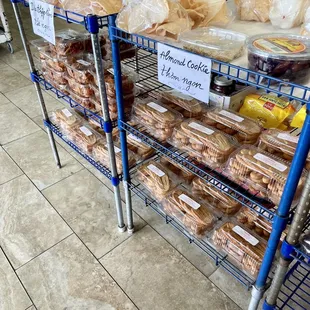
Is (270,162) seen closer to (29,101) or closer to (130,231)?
(130,231)

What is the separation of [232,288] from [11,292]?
3.18 feet

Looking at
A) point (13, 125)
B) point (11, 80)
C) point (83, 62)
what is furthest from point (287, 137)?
point (11, 80)

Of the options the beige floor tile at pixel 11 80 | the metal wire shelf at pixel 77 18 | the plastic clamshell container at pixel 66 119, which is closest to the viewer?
the metal wire shelf at pixel 77 18

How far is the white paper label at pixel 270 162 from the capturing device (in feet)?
3.04

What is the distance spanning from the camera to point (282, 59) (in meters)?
0.71

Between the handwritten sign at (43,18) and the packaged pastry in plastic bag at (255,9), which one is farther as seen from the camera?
the handwritten sign at (43,18)

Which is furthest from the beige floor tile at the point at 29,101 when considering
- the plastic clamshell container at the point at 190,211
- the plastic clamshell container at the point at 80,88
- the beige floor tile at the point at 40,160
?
the plastic clamshell container at the point at 190,211

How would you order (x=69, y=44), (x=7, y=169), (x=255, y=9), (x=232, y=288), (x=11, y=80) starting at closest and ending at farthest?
(x=255, y=9)
(x=232, y=288)
(x=69, y=44)
(x=7, y=169)
(x=11, y=80)

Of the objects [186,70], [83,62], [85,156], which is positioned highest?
[186,70]

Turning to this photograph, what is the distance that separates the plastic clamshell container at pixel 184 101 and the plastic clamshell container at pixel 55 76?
0.53 m

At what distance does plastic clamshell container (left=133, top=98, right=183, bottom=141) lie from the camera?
1224mm

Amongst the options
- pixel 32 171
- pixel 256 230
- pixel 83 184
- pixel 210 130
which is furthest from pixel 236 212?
pixel 32 171

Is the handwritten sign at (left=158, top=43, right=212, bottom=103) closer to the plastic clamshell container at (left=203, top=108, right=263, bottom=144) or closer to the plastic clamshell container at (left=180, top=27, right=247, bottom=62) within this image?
the plastic clamshell container at (left=180, top=27, right=247, bottom=62)

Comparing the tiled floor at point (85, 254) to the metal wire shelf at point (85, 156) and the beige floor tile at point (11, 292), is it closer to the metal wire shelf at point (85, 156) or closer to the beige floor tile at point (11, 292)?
the beige floor tile at point (11, 292)
